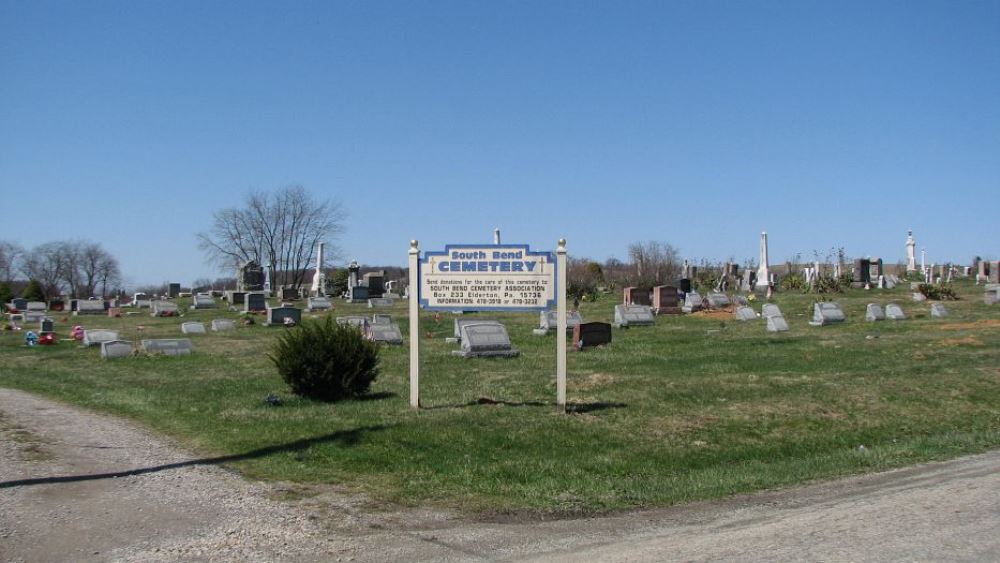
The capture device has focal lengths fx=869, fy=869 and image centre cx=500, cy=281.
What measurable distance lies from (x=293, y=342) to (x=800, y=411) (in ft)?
27.2

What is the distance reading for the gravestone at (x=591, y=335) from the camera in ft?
75.7

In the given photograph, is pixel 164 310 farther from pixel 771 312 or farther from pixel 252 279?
pixel 771 312

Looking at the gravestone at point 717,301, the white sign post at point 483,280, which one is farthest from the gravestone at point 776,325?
the white sign post at point 483,280

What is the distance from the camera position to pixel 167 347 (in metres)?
24.6

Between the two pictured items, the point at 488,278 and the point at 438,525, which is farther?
the point at 488,278

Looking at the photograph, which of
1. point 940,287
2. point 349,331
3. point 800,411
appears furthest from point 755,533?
point 940,287

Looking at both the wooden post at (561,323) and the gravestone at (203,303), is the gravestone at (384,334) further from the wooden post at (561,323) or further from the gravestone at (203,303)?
the gravestone at (203,303)

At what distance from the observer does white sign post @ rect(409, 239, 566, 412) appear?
13.2 meters

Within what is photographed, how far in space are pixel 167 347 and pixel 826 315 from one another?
20552 mm

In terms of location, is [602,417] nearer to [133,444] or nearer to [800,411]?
[800,411]

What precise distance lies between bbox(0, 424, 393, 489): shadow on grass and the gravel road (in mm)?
45

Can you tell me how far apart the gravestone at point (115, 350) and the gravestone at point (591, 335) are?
12658 millimetres

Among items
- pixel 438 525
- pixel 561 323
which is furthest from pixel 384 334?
pixel 438 525

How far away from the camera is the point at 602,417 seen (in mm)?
12680
